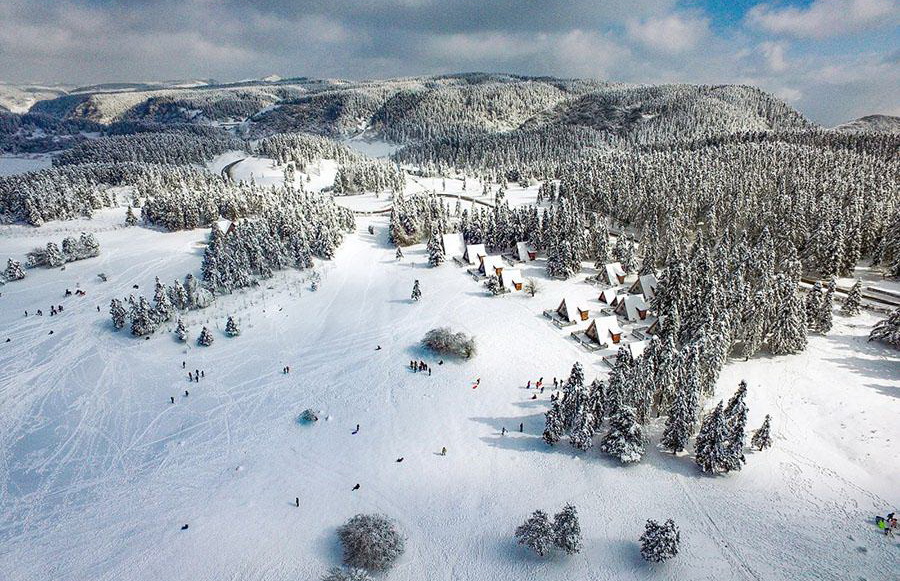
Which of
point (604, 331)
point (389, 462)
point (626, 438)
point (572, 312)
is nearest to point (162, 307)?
point (389, 462)

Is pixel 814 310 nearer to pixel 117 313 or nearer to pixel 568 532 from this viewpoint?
pixel 568 532

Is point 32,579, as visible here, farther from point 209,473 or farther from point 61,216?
point 61,216

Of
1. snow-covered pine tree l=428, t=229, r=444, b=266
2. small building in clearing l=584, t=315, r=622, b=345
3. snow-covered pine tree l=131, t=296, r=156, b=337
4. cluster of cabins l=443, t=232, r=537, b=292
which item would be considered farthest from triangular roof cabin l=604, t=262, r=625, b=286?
snow-covered pine tree l=131, t=296, r=156, b=337

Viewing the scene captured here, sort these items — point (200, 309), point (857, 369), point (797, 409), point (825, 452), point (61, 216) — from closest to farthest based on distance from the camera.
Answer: point (825, 452), point (797, 409), point (857, 369), point (200, 309), point (61, 216)

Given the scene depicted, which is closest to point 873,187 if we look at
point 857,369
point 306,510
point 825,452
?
point 857,369

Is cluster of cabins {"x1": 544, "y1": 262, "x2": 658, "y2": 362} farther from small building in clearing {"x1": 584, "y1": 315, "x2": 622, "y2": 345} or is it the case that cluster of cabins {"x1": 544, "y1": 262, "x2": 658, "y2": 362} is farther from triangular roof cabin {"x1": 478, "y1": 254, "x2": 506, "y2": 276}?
triangular roof cabin {"x1": 478, "y1": 254, "x2": 506, "y2": 276}
